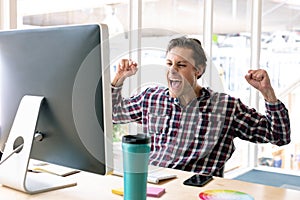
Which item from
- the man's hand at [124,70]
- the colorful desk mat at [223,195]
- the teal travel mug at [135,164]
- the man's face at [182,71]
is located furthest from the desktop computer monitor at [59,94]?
the man's face at [182,71]

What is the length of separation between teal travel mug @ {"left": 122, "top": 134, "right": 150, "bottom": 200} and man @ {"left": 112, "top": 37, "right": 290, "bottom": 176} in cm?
70

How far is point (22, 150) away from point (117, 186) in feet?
1.01

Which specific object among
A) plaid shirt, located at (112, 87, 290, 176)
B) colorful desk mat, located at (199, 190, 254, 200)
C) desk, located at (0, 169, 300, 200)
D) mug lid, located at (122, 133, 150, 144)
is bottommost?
desk, located at (0, 169, 300, 200)

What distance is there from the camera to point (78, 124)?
3.64 ft

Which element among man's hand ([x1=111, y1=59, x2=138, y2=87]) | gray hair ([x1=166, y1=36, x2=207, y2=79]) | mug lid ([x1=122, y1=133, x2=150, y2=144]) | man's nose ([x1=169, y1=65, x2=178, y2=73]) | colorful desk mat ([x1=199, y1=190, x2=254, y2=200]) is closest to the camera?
mug lid ([x1=122, y1=133, x2=150, y2=144])

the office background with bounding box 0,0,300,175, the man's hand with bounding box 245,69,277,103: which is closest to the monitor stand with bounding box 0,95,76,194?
the man's hand with bounding box 245,69,277,103

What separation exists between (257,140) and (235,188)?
58cm

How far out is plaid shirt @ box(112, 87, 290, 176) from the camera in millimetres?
1750

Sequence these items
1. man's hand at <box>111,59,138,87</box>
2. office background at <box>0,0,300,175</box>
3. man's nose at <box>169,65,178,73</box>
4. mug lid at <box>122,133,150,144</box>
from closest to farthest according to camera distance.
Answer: mug lid at <box>122,133,150,144</box>
man's hand at <box>111,59,138,87</box>
man's nose at <box>169,65,178,73</box>
office background at <box>0,0,300,175</box>

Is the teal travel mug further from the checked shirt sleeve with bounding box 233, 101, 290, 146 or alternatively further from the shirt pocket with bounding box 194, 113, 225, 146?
the checked shirt sleeve with bounding box 233, 101, 290, 146

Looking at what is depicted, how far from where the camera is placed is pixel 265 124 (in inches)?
70.5

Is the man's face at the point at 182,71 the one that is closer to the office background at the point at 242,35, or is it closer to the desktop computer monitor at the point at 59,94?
the desktop computer monitor at the point at 59,94

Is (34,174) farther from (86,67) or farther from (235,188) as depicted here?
(235,188)

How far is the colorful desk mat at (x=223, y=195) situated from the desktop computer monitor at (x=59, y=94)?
299 millimetres
